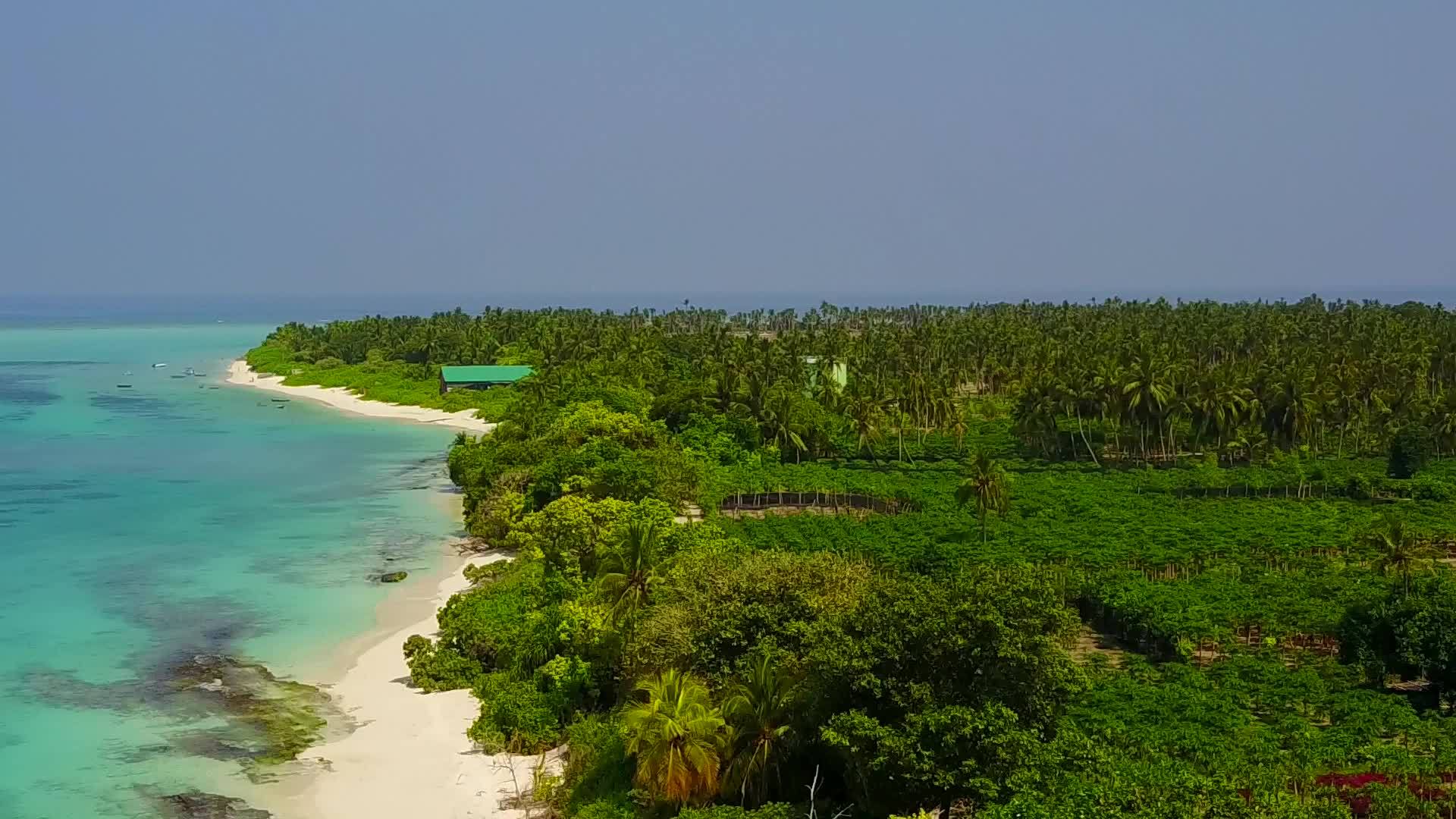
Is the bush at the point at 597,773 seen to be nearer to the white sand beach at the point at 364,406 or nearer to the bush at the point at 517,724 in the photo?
the bush at the point at 517,724

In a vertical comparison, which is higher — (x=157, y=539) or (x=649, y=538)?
(x=649, y=538)

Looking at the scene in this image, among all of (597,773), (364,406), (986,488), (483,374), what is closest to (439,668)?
(597,773)

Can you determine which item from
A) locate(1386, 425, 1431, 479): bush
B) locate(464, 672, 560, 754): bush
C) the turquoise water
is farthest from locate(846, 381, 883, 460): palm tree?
locate(464, 672, 560, 754): bush

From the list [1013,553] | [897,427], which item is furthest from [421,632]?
[897,427]

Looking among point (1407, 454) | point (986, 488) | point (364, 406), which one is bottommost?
point (364, 406)

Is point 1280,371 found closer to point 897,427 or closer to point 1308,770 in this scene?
point 897,427

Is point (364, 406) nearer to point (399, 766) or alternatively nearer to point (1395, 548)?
point (399, 766)
